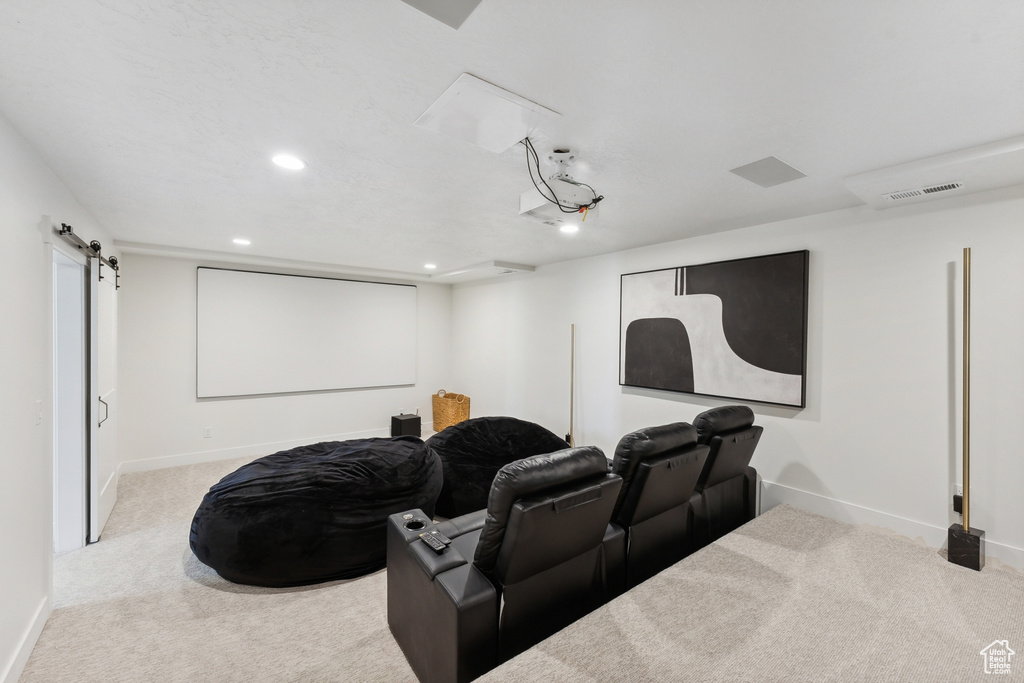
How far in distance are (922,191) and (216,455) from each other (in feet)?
22.8

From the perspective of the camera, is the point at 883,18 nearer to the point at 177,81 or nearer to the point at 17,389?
the point at 177,81

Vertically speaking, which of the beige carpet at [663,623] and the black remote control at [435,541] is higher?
the black remote control at [435,541]

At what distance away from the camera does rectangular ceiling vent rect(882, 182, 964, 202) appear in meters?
2.34

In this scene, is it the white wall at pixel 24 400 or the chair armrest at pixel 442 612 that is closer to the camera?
the chair armrest at pixel 442 612

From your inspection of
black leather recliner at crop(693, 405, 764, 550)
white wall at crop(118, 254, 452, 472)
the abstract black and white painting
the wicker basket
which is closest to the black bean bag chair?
the abstract black and white painting

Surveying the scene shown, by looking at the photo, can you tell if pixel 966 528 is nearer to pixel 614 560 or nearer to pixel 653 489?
pixel 653 489

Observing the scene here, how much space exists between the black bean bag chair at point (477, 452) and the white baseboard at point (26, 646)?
2.29 metres

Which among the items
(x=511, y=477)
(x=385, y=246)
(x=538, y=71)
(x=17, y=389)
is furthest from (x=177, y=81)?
(x=385, y=246)

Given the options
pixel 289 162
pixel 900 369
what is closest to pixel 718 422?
pixel 900 369

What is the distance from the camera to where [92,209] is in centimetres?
314

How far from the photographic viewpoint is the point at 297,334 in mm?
5711

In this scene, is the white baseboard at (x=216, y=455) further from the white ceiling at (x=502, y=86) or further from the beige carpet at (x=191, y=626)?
the white ceiling at (x=502, y=86)

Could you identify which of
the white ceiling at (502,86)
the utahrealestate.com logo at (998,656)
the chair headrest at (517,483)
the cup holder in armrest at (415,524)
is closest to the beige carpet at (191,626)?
the cup holder in armrest at (415,524)

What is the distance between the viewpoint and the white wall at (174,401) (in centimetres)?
472
